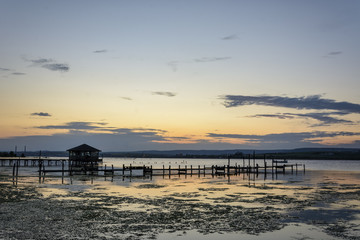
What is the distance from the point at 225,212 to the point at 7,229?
44.5 ft

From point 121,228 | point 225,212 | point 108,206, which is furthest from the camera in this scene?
point 108,206

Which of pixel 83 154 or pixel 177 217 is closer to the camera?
pixel 177 217

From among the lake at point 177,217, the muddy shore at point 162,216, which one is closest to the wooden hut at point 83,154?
the muddy shore at point 162,216

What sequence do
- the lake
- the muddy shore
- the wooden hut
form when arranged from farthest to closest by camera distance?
1. the wooden hut
2. the muddy shore
3. the lake

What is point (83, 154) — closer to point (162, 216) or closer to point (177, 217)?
point (162, 216)

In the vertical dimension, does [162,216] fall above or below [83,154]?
below

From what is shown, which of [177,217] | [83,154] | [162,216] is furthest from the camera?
[83,154]

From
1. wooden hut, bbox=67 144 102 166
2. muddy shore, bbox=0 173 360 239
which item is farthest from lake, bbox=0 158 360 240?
wooden hut, bbox=67 144 102 166

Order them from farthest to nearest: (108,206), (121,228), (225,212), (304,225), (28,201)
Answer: (28,201) → (108,206) → (225,212) → (304,225) → (121,228)

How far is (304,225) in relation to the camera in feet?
67.0

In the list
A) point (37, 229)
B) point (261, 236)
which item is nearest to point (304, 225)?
point (261, 236)

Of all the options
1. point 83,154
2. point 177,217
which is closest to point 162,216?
point 177,217

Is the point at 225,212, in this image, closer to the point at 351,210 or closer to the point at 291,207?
the point at 291,207

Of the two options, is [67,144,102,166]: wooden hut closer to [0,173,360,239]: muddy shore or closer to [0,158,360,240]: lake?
[0,173,360,239]: muddy shore
